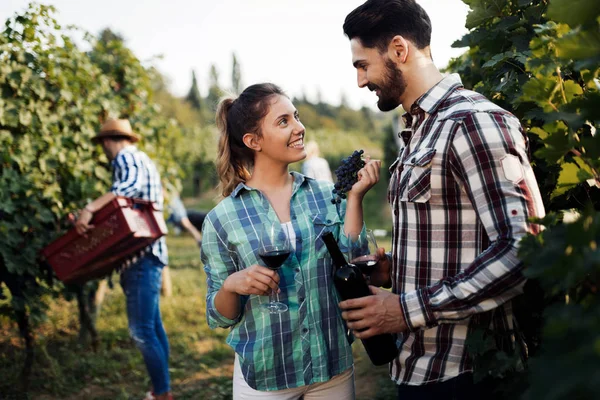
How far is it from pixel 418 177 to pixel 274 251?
22.9 inches

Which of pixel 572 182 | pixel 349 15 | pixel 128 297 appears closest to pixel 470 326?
pixel 572 182

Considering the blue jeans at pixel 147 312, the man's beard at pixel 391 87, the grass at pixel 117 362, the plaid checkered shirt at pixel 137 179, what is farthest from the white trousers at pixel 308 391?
the grass at pixel 117 362

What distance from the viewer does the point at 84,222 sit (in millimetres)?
4133

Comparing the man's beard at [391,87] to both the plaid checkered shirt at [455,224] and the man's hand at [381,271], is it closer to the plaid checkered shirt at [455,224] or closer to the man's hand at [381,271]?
the plaid checkered shirt at [455,224]

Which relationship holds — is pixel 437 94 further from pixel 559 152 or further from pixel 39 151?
pixel 39 151

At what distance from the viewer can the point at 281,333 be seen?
7.23 ft

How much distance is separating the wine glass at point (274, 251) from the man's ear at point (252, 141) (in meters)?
0.47

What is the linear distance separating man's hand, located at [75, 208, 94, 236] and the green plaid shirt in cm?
217

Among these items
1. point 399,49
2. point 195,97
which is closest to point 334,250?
point 399,49

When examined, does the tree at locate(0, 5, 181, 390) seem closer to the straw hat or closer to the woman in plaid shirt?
the straw hat

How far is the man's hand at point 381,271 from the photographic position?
2.14 metres

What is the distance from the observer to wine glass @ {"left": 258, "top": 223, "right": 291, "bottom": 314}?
6.56ft

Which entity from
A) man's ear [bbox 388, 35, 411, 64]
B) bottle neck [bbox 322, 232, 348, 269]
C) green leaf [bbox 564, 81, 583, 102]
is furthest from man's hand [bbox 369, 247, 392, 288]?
green leaf [bbox 564, 81, 583, 102]

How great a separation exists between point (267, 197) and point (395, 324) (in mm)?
917
